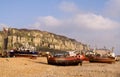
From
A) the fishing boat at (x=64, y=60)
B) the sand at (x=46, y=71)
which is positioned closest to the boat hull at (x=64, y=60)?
the fishing boat at (x=64, y=60)

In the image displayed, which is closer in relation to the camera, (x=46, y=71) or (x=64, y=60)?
(x=46, y=71)

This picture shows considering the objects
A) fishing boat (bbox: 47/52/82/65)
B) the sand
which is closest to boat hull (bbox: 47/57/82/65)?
fishing boat (bbox: 47/52/82/65)

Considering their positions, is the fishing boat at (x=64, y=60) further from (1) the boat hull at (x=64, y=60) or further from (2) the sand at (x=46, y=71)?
(2) the sand at (x=46, y=71)

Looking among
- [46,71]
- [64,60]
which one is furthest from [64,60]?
[46,71]

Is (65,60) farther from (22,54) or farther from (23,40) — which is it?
(23,40)

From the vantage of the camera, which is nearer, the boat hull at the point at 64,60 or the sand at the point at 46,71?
the sand at the point at 46,71

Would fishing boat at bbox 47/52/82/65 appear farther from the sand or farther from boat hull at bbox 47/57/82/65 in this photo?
the sand

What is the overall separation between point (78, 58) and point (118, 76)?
21668 millimetres

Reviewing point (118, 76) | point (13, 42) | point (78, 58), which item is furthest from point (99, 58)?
point (13, 42)

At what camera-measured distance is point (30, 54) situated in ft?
230

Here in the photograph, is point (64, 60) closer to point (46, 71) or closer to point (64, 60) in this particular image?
point (64, 60)

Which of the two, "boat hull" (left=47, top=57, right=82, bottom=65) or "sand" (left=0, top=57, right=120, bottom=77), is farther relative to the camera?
"boat hull" (left=47, top=57, right=82, bottom=65)

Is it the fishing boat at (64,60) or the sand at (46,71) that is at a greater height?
the fishing boat at (64,60)

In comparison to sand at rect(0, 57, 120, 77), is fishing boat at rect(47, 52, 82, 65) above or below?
above
